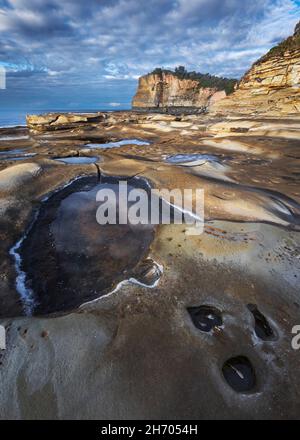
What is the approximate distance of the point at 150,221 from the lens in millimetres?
6828

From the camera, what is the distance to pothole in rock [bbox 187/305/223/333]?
12.2 feet

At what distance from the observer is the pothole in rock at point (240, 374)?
301 centimetres

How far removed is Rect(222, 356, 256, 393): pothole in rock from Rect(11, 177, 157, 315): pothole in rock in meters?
1.81

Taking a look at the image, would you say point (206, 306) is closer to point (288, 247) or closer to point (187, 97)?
point (288, 247)

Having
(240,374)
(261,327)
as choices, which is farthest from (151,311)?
(261,327)

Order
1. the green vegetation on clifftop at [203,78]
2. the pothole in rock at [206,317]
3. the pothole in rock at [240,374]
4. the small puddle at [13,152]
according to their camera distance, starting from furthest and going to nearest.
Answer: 1. the green vegetation on clifftop at [203,78]
2. the small puddle at [13,152]
3. the pothole in rock at [206,317]
4. the pothole in rock at [240,374]

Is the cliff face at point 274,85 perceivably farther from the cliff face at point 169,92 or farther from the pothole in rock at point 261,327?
the cliff face at point 169,92

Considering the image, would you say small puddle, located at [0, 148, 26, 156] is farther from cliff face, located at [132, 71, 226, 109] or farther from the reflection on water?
cliff face, located at [132, 71, 226, 109]

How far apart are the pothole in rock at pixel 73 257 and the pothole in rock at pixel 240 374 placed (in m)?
1.81

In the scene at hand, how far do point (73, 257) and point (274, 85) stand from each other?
39250 mm

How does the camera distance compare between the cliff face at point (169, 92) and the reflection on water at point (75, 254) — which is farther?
the cliff face at point (169, 92)

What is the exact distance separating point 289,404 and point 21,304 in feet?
13.3

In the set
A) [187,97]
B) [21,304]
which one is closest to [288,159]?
[21,304]

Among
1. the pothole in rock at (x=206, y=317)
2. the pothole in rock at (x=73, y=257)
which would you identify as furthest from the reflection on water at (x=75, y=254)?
the pothole in rock at (x=206, y=317)
